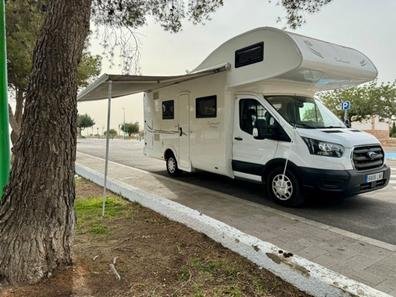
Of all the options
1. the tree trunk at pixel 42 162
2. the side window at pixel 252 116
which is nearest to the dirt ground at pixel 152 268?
the tree trunk at pixel 42 162

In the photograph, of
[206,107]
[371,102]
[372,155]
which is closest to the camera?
[372,155]

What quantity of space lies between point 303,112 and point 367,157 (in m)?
1.40

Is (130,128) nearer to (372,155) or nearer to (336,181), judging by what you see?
(372,155)

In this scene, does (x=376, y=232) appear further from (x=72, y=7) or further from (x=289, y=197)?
(x=72, y=7)

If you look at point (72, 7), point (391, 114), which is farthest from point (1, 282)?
point (391, 114)

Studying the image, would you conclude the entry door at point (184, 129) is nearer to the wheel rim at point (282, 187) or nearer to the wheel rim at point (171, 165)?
the wheel rim at point (171, 165)

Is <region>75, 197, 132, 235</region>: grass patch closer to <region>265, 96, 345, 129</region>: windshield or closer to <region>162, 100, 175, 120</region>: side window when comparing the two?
<region>162, 100, 175, 120</region>: side window

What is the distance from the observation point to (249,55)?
6121mm

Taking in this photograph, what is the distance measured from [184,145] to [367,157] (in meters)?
4.16

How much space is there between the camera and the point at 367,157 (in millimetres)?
5449

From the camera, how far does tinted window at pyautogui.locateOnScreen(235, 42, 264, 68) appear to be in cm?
587

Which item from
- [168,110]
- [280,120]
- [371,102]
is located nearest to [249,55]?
[280,120]

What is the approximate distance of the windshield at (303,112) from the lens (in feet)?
19.5

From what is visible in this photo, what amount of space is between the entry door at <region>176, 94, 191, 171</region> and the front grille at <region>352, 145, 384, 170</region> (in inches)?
154
